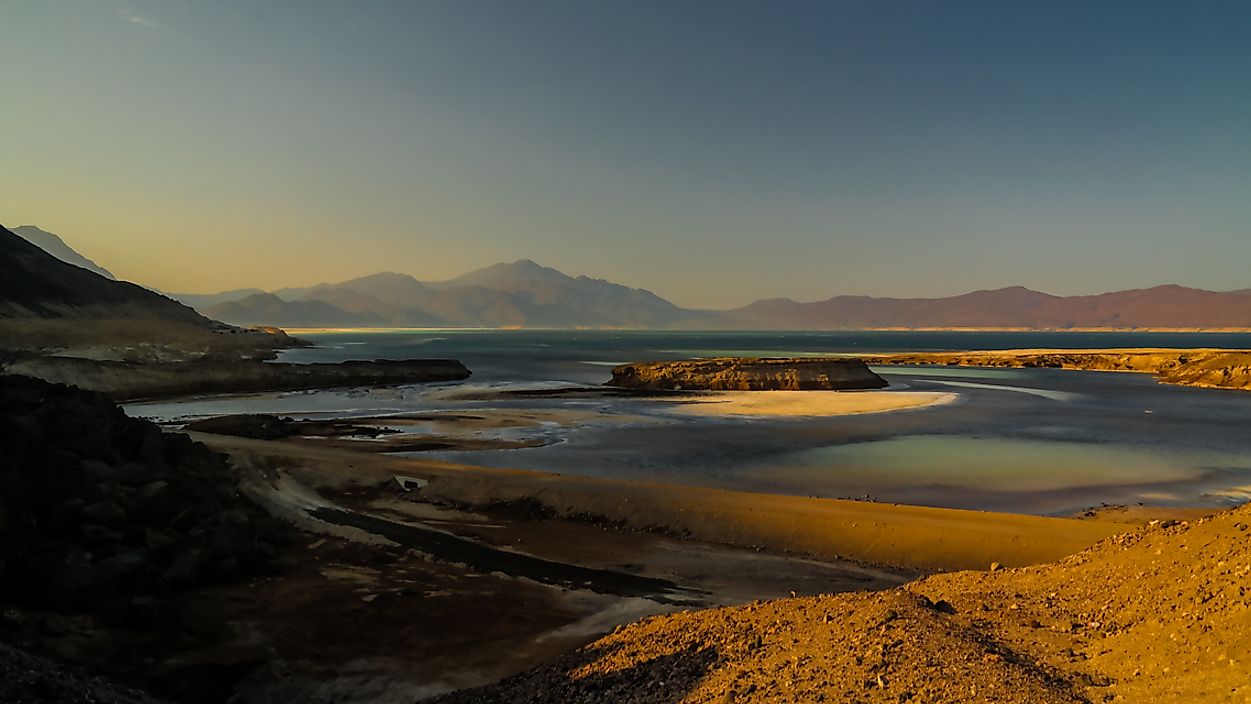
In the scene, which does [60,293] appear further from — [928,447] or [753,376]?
[928,447]

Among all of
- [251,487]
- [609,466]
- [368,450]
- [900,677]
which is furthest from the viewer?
[368,450]

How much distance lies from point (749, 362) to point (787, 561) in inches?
1911

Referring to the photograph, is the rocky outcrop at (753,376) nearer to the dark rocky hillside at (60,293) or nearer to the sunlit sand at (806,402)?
the sunlit sand at (806,402)

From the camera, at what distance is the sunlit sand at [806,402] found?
139 ft

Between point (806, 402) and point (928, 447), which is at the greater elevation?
point (806, 402)

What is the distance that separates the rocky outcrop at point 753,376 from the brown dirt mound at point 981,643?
49646mm

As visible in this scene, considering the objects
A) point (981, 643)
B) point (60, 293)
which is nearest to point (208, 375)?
point (981, 643)

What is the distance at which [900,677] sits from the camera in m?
5.88

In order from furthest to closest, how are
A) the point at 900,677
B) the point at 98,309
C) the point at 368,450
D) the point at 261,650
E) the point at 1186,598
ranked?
the point at 98,309 < the point at 368,450 < the point at 261,650 < the point at 1186,598 < the point at 900,677

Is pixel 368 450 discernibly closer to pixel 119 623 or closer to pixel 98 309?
pixel 119 623

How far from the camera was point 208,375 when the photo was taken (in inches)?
2084

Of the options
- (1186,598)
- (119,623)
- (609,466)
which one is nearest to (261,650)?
(119,623)

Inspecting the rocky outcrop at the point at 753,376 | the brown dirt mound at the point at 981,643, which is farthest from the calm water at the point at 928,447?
the brown dirt mound at the point at 981,643

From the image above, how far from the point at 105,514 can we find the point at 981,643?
1345 centimetres
